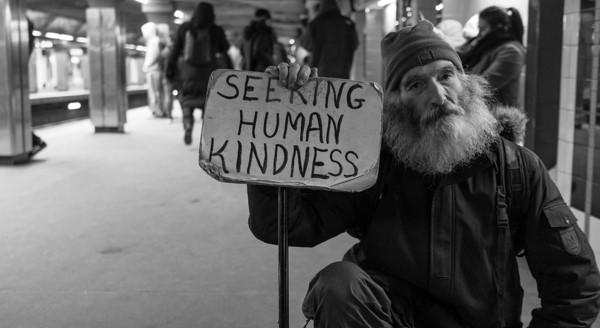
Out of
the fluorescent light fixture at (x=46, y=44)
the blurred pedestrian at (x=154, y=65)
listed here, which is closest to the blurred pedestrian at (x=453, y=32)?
the blurred pedestrian at (x=154, y=65)

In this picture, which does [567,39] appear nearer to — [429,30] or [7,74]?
[429,30]

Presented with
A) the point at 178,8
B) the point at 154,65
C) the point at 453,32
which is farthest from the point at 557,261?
the point at 178,8

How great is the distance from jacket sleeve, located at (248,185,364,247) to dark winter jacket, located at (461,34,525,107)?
2.90 m

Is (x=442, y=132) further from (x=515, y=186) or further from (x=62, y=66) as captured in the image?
(x=62, y=66)

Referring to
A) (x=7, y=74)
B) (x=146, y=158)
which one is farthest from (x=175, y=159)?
(x=7, y=74)

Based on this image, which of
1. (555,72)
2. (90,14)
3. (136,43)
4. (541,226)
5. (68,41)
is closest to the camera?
(541,226)

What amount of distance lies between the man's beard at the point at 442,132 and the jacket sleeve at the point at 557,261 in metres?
0.16

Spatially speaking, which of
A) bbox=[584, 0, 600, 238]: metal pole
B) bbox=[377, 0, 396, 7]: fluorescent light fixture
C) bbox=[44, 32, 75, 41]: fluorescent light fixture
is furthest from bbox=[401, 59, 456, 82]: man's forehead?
bbox=[44, 32, 75, 41]: fluorescent light fixture

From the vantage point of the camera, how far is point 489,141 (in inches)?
86.0

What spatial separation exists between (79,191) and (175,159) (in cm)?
236

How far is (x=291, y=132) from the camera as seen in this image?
2021 millimetres

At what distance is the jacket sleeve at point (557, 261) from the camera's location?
2031mm

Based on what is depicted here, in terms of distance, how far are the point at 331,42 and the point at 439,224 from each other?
6.37 meters

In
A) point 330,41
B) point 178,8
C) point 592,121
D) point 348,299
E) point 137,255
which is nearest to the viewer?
point 348,299
